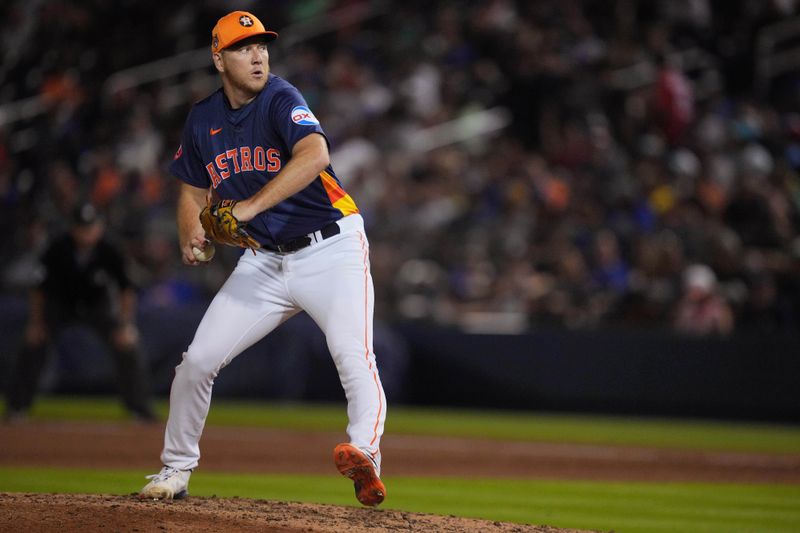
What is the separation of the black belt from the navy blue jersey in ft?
0.08

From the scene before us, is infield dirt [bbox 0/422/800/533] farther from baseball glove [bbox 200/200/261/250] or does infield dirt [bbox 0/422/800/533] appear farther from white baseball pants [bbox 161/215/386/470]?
baseball glove [bbox 200/200/261/250]

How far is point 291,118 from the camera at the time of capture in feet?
19.3

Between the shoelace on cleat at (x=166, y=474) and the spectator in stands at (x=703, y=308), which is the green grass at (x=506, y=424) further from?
the shoelace on cleat at (x=166, y=474)

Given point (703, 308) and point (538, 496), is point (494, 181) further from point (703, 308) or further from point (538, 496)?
point (538, 496)

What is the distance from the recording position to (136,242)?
1628 centimetres

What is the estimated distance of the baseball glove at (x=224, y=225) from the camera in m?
5.77

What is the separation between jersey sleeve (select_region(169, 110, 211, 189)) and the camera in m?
6.30

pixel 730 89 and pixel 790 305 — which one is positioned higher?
pixel 730 89

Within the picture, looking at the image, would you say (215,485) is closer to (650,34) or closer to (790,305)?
(790,305)

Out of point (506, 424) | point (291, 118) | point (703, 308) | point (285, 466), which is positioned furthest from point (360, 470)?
point (703, 308)

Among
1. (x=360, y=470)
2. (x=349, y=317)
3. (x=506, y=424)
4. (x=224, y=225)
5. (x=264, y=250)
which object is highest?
(x=224, y=225)

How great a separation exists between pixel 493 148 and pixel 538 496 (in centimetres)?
1009

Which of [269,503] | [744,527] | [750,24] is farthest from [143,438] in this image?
[750,24]

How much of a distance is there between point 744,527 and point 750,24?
1352cm
